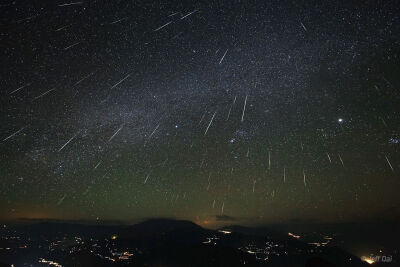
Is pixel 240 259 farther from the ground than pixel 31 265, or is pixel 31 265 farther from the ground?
pixel 240 259

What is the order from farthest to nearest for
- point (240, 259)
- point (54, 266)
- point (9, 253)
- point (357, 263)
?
1. point (357, 263)
2. point (9, 253)
3. point (240, 259)
4. point (54, 266)

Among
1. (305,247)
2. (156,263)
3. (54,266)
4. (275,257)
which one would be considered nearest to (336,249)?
(305,247)

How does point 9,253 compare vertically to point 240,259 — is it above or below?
below

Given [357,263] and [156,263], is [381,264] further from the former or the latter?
[156,263]

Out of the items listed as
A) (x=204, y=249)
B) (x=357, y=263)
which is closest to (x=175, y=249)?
(x=204, y=249)

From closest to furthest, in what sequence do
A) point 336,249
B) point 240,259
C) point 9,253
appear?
point 240,259 < point 9,253 < point 336,249

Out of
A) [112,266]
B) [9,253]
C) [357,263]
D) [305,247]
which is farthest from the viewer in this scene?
[305,247]

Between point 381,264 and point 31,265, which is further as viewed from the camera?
point 381,264

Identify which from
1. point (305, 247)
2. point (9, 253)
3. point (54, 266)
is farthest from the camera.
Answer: point (305, 247)

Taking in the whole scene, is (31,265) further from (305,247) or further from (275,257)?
(305,247)
